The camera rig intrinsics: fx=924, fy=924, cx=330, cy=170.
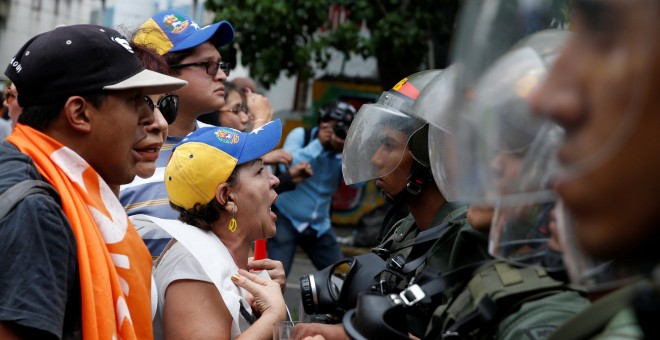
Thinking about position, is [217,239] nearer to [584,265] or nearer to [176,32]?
[176,32]

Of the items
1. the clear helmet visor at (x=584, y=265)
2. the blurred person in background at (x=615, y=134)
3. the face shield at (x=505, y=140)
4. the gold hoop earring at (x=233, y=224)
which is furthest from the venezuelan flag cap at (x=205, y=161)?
the blurred person in background at (x=615, y=134)

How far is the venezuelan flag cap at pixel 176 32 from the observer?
421cm

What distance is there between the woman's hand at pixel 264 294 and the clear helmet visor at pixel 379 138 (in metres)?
0.56

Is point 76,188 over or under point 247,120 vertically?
Result: over

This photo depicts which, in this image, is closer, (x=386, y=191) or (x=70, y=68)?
(x=70, y=68)

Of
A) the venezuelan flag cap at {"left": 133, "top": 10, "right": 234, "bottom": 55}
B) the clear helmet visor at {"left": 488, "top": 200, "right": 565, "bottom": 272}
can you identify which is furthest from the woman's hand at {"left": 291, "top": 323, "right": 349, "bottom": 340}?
the venezuelan flag cap at {"left": 133, "top": 10, "right": 234, "bottom": 55}

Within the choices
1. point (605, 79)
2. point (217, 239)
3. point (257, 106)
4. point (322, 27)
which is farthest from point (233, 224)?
point (322, 27)

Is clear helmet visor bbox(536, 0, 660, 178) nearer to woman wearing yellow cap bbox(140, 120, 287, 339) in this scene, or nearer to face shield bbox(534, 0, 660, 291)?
face shield bbox(534, 0, 660, 291)

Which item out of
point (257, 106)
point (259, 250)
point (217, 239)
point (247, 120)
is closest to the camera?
point (217, 239)

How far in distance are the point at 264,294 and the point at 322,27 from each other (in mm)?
9243

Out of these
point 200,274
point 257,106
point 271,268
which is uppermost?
point 200,274

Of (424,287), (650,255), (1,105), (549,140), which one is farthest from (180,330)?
(1,105)

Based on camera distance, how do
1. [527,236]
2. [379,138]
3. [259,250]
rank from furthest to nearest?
1. [259,250]
2. [379,138]
3. [527,236]

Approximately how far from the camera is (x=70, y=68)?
254 cm
